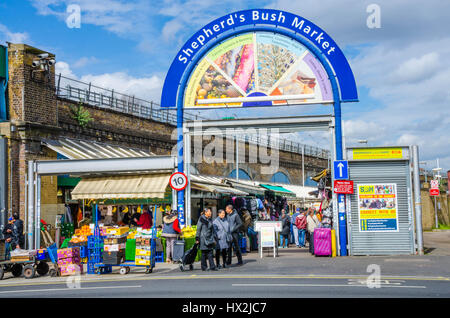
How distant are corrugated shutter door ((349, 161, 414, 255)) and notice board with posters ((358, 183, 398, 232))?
137 millimetres

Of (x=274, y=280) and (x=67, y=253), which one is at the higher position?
(x=67, y=253)

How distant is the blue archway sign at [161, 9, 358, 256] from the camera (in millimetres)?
19375

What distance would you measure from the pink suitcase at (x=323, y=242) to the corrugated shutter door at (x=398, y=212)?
2.86ft

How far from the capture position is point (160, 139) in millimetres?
30938

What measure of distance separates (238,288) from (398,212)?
906 cm

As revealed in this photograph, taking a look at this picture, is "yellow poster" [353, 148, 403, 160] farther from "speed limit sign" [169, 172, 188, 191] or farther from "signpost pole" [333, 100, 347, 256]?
"speed limit sign" [169, 172, 188, 191]

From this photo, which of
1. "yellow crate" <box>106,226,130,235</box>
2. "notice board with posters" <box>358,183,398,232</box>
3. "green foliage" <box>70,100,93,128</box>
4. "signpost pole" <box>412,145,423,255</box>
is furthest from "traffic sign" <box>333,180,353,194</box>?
"green foliage" <box>70,100,93,128</box>

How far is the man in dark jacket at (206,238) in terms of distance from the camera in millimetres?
15688

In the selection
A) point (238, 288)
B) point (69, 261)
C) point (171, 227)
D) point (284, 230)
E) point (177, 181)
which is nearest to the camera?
point (238, 288)

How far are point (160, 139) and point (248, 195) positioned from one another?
655 cm

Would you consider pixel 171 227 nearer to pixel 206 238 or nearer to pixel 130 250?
pixel 130 250

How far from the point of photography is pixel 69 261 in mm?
15875

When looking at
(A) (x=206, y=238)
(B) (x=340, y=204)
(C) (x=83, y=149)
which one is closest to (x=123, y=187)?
(C) (x=83, y=149)

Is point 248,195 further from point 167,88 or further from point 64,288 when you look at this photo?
point 64,288
